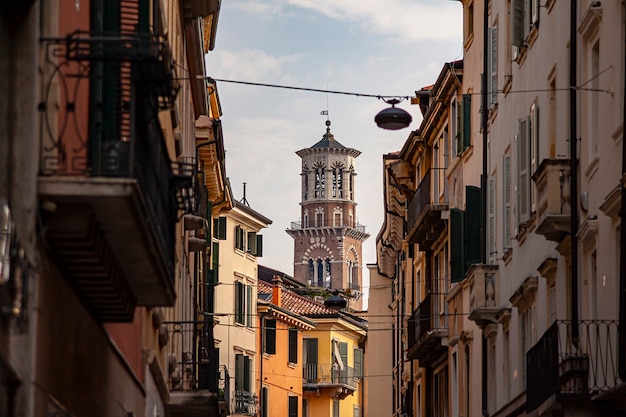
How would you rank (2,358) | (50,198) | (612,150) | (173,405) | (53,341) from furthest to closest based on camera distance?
(173,405) < (612,150) < (53,341) < (50,198) < (2,358)

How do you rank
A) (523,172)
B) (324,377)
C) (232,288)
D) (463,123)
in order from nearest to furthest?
(523,172)
(463,123)
(232,288)
(324,377)

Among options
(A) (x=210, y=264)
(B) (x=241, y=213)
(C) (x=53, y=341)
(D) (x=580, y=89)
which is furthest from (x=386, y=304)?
(C) (x=53, y=341)

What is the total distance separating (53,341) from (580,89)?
41.8ft

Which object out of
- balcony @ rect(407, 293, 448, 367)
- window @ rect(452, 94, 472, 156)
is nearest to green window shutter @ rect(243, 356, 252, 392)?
balcony @ rect(407, 293, 448, 367)

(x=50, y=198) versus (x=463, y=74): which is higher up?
(x=463, y=74)

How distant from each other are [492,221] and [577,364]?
1235 centimetres

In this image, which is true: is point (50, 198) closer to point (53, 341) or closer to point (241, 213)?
point (53, 341)

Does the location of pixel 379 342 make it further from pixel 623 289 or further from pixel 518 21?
pixel 623 289

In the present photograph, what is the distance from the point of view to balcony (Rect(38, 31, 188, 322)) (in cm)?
1141

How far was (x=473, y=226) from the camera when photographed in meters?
36.1

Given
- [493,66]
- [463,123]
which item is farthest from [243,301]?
[493,66]

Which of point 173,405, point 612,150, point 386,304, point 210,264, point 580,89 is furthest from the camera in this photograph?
point 386,304

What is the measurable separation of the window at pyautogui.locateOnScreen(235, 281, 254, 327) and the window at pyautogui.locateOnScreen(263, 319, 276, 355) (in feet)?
16.8

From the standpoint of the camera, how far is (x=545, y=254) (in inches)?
1091
